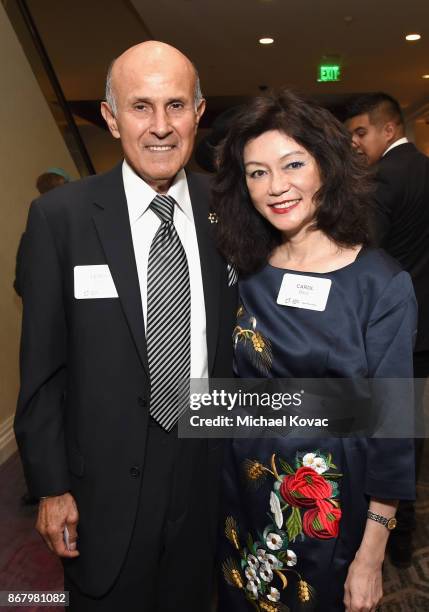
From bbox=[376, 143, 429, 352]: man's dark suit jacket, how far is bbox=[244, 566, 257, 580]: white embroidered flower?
144 cm

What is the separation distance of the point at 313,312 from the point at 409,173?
1.53 meters

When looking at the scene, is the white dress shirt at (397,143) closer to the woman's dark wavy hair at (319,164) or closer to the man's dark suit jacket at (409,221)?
the man's dark suit jacket at (409,221)

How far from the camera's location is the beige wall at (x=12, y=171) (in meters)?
3.60

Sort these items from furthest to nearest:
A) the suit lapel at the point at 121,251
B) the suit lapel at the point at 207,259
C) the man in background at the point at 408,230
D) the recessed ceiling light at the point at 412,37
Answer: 1. the recessed ceiling light at the point at 412,37
2. the man in background at the point at 408,230
3. the suit lapel at the point at 207,259
4. the suit lapel at the point at 121,251

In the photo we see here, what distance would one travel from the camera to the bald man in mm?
1286

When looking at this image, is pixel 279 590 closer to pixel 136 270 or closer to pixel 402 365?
pixel 402 365

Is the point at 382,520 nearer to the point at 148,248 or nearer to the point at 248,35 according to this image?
the point at 148,248

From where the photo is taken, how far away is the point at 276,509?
4.55 feet

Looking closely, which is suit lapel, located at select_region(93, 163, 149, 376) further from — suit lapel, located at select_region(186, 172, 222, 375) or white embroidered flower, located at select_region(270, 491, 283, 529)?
white embroidered flower, located at select_region(270, 491, 283, 529)

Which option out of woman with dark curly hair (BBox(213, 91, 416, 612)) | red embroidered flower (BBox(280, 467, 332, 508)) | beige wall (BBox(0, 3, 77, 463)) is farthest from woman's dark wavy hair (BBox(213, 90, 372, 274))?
beige wall (BBox(0, 3, 77, 463))

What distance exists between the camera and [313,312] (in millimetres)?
1339

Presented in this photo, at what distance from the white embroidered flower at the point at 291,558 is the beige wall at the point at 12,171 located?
2.65 metres

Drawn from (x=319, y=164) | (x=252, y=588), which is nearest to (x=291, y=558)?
(x=252, y=588)

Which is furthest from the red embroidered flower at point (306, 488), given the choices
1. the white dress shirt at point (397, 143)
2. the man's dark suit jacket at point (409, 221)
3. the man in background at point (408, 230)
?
the white dress shirt at point (397, 143)
